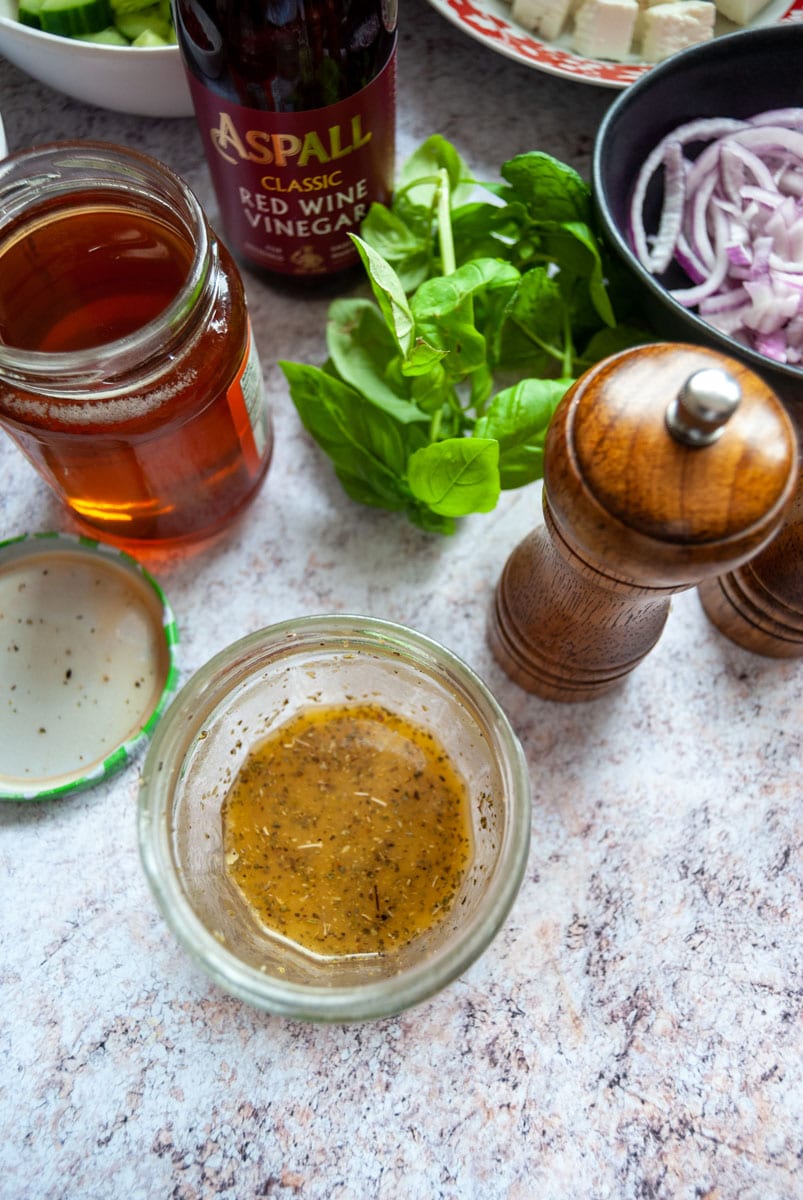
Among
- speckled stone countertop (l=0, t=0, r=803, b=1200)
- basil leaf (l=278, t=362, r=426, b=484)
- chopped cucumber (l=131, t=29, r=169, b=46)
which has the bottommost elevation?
speckled stone countertop (l=0, t=0, r=803, b=1200)

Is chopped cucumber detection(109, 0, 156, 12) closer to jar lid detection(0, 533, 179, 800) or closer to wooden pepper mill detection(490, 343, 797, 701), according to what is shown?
jar lid detection(0, 533, 179, 800)

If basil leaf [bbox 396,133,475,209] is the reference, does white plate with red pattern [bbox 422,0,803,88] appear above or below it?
above

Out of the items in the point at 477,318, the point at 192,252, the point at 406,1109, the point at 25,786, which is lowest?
the point at 406,1109

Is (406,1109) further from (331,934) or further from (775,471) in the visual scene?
(775,471)

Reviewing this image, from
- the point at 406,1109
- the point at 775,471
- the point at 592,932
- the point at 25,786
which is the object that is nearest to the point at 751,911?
the point at 592,932

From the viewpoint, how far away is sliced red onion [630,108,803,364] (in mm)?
695

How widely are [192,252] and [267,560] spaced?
0.74 ft

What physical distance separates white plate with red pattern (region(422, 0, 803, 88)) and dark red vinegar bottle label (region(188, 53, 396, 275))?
15cm

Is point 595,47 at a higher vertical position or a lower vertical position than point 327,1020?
higher

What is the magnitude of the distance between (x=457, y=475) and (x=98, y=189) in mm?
272

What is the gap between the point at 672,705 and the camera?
2.27 feet

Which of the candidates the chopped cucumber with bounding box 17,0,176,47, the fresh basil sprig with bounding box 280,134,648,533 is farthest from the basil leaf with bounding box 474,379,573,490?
the chopped cucumber with bounding box 17,0,176,47

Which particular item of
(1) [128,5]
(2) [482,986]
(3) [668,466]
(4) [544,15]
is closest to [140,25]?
(1) [128,5]

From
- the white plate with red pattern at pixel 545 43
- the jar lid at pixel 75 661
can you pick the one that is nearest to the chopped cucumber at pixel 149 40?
the white plate with red pattern at pixel 545 43
